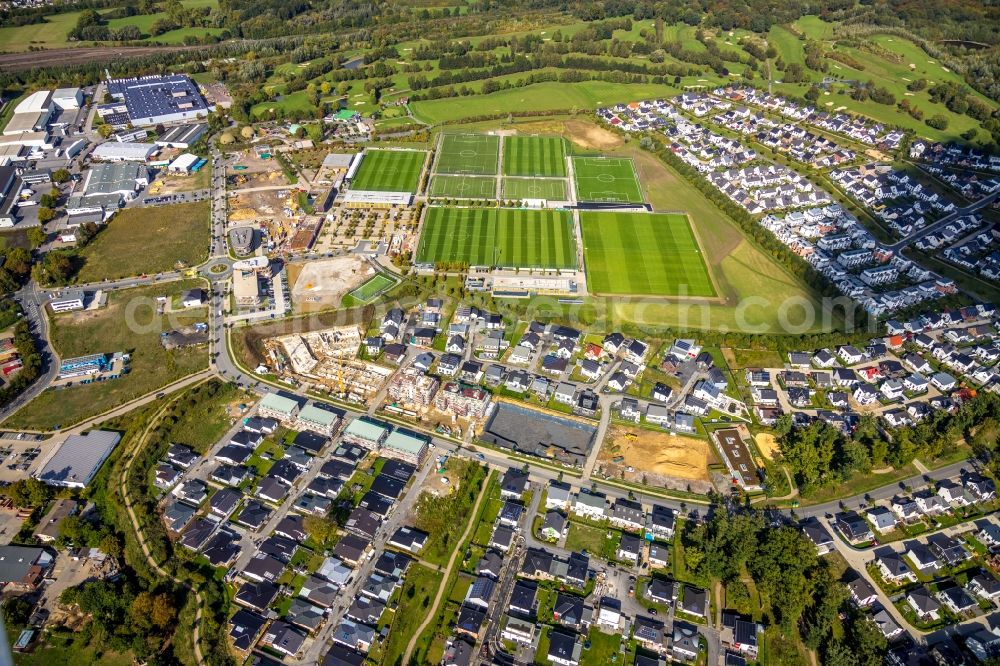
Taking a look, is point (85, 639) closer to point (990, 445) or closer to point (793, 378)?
point (793, 378)

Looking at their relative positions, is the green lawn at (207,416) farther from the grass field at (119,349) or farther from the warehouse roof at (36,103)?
the warehouse roof at (36,103)

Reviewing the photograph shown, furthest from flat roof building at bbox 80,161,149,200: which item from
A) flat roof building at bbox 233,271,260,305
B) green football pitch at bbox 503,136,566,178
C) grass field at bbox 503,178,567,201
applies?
green football pitch at bbox 503,136,566,178

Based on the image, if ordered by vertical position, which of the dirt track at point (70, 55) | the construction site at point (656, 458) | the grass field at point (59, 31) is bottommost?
the construction site at point (656, 458)

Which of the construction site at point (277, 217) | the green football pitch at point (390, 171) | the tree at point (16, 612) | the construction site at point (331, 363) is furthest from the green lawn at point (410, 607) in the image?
the green football pitch at point (390, 171)

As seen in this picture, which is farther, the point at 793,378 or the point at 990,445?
Result: the point at 793,378

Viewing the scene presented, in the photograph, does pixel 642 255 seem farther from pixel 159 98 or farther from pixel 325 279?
pixel 159 98

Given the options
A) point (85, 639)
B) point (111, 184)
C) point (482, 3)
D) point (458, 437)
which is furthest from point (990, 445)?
point (482, 3)

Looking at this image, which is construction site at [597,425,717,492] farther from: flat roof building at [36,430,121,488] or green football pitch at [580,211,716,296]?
flat roof building at [36,430,121,488]
